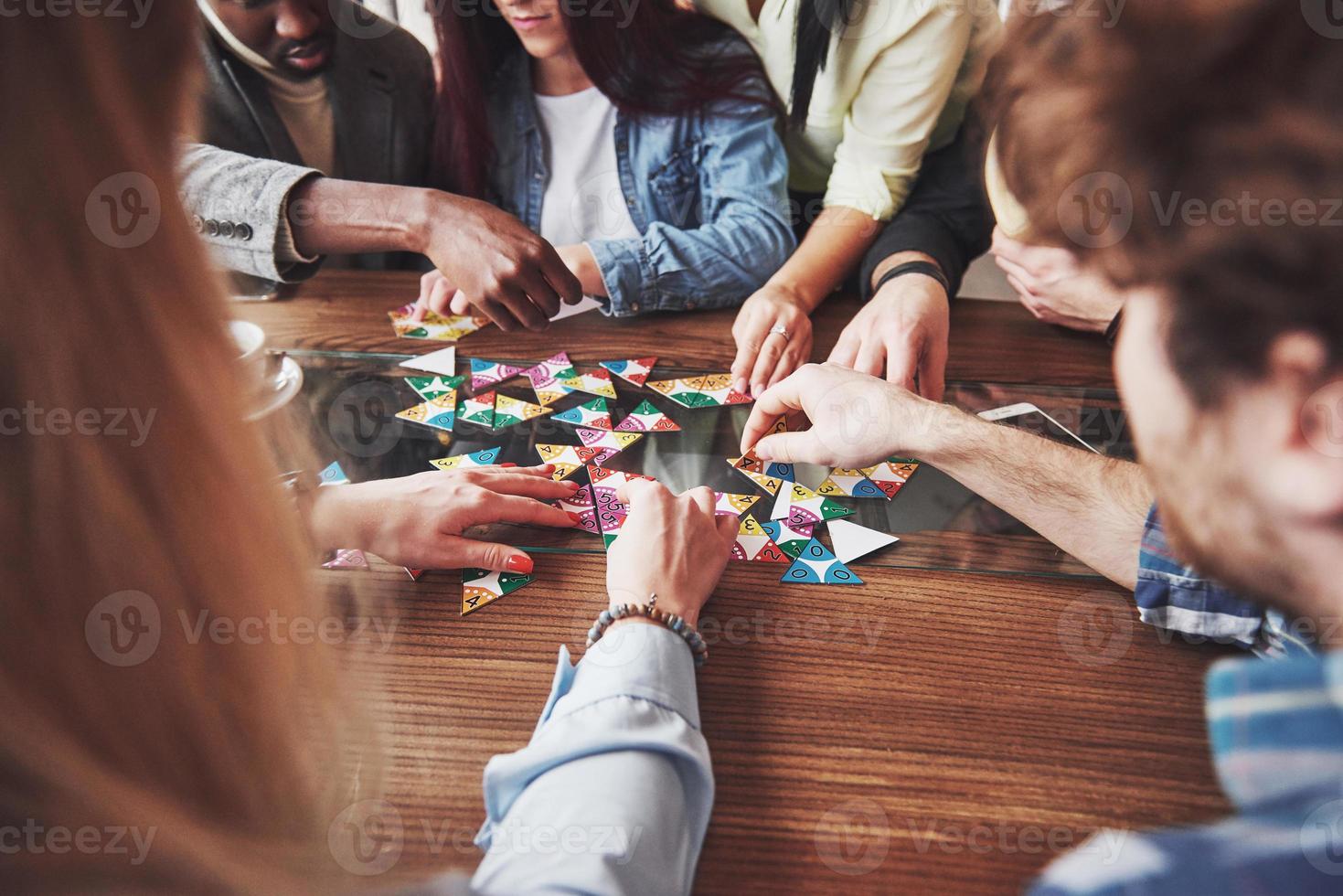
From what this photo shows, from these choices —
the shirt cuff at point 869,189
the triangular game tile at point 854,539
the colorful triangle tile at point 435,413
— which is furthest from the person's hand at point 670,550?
the shirt cuff at point 869,189

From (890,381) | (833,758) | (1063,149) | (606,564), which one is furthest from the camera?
(890,381)

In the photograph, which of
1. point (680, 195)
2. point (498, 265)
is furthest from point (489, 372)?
point (680, 195)

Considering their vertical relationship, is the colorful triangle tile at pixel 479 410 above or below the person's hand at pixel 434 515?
below

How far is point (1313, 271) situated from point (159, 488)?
66cm

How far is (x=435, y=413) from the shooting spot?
1.16 m

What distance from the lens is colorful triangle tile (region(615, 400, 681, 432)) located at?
1.13 metres

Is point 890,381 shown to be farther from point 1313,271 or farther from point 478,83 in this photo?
point 478,83

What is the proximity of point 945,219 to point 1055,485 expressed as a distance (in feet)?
2.68

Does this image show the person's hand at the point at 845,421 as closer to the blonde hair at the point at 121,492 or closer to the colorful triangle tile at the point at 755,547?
the colorful triangle tile at the point at 755,547

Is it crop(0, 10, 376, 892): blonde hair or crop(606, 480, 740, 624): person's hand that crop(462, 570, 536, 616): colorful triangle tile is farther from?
crop(0, 10, 376, 892): blonde hair

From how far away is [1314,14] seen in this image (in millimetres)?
508

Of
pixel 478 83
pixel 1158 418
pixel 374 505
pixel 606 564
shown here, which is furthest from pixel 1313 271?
pixel 478 83

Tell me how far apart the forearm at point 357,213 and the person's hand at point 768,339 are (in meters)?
0.57

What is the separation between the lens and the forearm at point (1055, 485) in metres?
0.90
